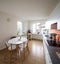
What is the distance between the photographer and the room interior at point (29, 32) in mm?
1980

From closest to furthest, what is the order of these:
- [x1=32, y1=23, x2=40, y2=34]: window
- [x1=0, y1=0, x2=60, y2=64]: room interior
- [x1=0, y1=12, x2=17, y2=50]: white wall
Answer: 1. [x1=0, y1=0, x2=60, y2=64]: room interior
2. [x1=0, y1=12, x2=17, y2=50]: white wall
3. [x1=32, y1=23, x2=40, y2=34]: window

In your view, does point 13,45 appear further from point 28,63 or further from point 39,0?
point 39,0

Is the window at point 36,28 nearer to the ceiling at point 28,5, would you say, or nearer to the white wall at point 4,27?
the white wall at point 4,27

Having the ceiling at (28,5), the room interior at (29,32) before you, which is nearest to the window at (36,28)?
the room interior at (29,32)

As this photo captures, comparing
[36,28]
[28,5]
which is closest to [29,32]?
[36,28]

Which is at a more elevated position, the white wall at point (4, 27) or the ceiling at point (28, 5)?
the ceiling at point (28, 5)

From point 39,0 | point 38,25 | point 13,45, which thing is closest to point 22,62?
point 13,45

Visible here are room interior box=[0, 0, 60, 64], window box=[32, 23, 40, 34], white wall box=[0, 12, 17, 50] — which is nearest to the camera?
room interior box=[0, 0, 60, 64]

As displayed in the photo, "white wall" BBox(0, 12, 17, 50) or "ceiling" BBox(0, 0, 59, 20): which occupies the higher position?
"ceiling" BBox(0, 0, 59, 20)

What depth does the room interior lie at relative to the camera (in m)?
1.98

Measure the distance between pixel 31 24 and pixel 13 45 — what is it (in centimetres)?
478

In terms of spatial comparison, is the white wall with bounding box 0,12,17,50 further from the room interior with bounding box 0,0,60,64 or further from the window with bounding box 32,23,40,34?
the window with bounding box 32,23,40,34

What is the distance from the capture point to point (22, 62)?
2.58 metres

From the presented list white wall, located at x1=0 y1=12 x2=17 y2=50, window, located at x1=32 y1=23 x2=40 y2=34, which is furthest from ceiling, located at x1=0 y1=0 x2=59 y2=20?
window, located at x1=32 y1=23 x2=40 y2=34
